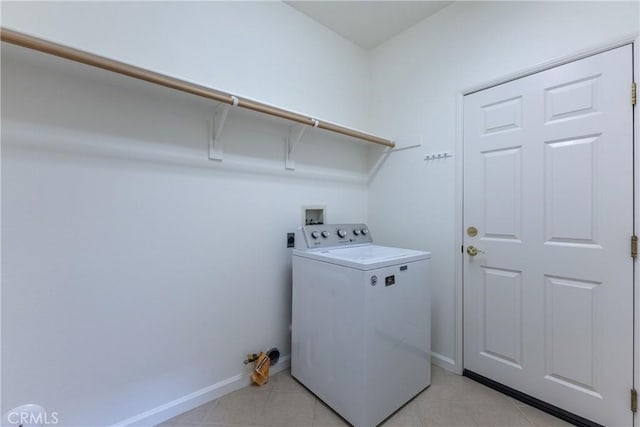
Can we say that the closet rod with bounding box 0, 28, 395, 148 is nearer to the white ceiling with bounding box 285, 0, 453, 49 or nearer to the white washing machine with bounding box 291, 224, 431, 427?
the white washing machine with bounding box 291, 224, 431, 427

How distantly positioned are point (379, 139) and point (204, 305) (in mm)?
1736

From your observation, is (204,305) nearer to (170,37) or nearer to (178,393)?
(178,393)

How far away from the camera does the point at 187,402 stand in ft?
5.15

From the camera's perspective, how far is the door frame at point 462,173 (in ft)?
4.35

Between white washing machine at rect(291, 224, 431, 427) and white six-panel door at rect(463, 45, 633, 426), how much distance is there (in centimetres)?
49

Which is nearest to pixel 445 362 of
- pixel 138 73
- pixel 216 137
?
pixel 216 137

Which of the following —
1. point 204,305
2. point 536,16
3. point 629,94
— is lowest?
point 204,305

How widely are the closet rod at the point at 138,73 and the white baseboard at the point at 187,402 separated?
165 centimetres

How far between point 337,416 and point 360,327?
57 cm

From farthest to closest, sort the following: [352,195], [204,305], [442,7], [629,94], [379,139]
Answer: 1. [352,195]
2. [379,139]
3. [442,7]
4. [204,305]
5. [629,94]

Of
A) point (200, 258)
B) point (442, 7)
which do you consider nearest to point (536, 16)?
point (442, 7)

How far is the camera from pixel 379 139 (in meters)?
2.23

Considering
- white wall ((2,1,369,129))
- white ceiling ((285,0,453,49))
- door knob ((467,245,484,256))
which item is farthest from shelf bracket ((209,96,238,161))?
door knob ((467,245,484,256))

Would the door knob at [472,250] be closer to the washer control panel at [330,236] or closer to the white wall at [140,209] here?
the washer control panel at [330,236]
